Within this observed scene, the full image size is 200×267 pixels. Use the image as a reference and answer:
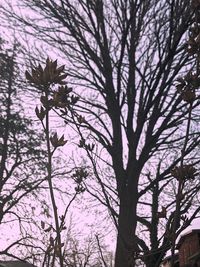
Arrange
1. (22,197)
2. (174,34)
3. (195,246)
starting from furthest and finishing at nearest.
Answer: (195,246) → (22,197) → (174,34)

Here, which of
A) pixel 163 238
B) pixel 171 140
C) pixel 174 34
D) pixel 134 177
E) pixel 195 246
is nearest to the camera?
pixel 163 238

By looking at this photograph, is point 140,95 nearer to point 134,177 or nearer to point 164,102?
point 164,102

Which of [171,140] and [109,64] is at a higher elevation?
[109,64]

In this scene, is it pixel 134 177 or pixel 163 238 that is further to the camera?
pixel 134 177

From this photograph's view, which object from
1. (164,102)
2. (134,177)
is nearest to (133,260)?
(134,177)

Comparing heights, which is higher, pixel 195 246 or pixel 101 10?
pixel 195 246

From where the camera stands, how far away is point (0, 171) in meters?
15.5

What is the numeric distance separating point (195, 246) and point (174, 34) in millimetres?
14151

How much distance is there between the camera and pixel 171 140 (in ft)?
20.6

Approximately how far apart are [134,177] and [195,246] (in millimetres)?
13499

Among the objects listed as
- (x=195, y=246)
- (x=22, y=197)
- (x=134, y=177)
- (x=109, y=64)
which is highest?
(x=22, y=197)

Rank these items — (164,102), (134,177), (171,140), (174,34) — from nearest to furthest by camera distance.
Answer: (174,34) < (134,177) < (164,102) < (171,140)

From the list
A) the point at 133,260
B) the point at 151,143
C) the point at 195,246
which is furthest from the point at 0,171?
the point at 133,260

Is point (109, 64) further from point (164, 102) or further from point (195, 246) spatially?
point (195, 246)
